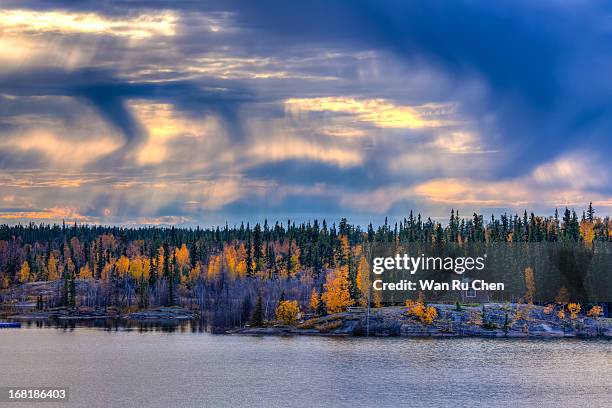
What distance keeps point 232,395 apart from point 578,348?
3642 inches

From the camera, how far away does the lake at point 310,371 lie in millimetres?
115312

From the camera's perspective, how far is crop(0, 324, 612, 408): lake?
11531 centimetres

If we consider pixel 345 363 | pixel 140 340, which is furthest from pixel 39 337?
pixel 345 363

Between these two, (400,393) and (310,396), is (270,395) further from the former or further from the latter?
(400,393)

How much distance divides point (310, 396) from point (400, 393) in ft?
41.9

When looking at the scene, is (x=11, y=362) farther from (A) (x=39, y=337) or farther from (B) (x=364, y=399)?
(B) (x=364, y=399)

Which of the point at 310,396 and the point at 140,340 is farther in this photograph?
the point at 140,340

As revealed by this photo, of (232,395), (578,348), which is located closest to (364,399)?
(232,395)

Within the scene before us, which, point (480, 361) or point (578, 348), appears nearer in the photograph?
point (480, 361)

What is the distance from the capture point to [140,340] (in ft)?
633

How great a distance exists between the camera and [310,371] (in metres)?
140

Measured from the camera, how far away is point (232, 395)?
117062mm

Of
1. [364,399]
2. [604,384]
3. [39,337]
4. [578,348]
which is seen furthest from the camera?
[39,337]

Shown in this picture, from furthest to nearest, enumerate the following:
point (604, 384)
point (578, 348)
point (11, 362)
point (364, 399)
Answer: point (578, 348)
point (11, 362)
point (604, 384)
point (364, 399)
